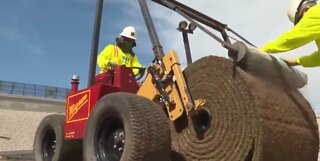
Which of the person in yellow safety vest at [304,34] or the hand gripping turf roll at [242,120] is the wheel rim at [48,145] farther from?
the person in yellow safety vest at [304,34]

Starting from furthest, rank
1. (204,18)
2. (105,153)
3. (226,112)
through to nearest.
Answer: (204,18) → (105,153) → (226,112)

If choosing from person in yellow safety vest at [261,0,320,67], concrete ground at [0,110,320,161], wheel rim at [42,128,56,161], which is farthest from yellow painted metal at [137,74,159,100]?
concrete ground at [0,110,320,161]

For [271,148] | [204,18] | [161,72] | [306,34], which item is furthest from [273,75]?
[204,18]

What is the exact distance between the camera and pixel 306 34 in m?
4.16

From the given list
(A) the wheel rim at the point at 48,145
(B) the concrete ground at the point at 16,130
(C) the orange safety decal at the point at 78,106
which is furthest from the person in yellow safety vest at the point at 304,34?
(B) the concrete ground at the point at 16,130

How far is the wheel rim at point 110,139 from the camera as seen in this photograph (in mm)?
4500

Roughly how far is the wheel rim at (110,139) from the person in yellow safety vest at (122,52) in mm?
1770

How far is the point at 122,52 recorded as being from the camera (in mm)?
6824

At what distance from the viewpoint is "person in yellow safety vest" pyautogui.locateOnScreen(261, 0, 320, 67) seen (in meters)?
4.15

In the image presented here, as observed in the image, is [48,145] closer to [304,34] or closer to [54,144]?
[54,144]

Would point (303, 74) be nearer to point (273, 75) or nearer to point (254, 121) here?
point (273, 75)

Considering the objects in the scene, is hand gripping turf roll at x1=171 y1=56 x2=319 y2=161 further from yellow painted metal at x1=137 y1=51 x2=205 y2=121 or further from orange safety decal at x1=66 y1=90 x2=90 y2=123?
orange safety decal at x1=66 y1=90 x2=90 y2=123

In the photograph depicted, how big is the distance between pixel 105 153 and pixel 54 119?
1903 millimetres

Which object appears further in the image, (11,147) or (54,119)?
(11,147)
